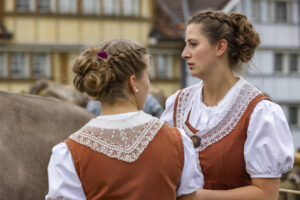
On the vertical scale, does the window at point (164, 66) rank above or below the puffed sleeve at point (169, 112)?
below

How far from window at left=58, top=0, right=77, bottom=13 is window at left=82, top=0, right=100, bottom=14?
289 millimetres

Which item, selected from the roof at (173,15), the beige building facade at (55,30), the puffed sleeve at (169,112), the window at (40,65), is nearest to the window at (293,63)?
the roof at (173,15)

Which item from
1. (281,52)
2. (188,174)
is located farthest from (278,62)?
(188,174)

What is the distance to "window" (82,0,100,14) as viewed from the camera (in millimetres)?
15167

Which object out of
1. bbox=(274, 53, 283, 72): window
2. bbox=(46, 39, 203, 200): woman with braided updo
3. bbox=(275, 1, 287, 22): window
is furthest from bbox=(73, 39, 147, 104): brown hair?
bbox=(275, 1, 287, 22): window

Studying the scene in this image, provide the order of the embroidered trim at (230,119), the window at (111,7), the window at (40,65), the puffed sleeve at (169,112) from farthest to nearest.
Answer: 1. the window at (111,7)
2. the window at (40,65)
3. the puffed sleeve at (169,112)
4. the embroidered trim at (230,119)

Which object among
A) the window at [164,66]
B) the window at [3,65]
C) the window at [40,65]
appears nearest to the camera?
the window at [3,65]

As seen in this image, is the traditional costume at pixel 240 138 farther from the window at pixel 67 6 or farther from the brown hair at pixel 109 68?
the window at pixel 67 6

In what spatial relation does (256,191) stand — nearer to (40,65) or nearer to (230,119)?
(230,119)

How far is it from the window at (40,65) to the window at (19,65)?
0.75 feet

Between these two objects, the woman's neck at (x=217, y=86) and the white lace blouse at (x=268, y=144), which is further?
the woman's neck at (x=217, y=86)

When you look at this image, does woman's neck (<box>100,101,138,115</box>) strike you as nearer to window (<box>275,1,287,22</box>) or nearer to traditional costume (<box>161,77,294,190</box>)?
traditional costume (<box>161,77,294,190</box>)

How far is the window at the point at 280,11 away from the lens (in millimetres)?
17797

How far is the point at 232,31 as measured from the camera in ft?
6.50
